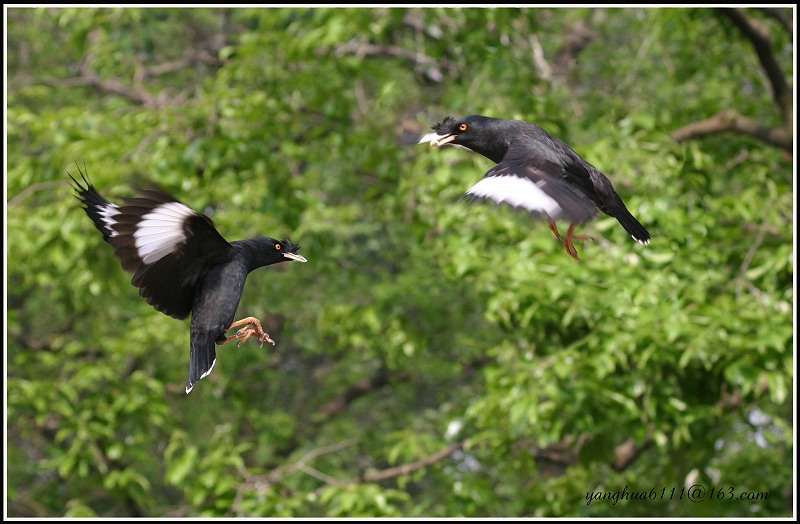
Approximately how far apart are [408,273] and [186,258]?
25.7ft

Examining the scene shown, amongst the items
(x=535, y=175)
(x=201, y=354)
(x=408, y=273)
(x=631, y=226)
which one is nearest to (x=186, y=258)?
(x=201, y=354)

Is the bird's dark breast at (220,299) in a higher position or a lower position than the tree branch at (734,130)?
higher

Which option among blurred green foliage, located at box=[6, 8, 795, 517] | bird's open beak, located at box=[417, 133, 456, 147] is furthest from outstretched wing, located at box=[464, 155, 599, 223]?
blurred green foliage, located at box=[6, 8, 795, 517]

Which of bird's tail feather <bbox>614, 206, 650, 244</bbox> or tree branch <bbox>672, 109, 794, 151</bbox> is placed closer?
bird's tail feather <bbox>614, 206, 650, 244</bbox>

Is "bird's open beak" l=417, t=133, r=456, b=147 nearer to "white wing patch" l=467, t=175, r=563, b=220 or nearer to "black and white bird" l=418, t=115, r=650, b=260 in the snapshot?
"black and white bird" l=418, t=115, r=650, b=260

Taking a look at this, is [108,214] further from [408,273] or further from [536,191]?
[408,273]

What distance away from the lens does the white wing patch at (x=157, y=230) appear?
2498mm

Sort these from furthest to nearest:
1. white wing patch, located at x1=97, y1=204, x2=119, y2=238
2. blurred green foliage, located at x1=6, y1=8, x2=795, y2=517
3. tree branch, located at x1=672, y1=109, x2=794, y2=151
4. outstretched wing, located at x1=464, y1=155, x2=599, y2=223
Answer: tree branch, located at x1=672, y1=109, x2=794, y2=151 < blurred green foliage, located at x1=6, y1=8, x2=795, y2=517 < white wing patch, located at x1=97, y1=204, x2=119, y2=238 < outstretched wing, located at x1=464, y1=155, x2=599, y2=223

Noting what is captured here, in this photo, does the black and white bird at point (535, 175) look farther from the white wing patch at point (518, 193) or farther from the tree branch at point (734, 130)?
the tree branch at point (734, 130)

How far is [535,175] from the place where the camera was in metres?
2.20

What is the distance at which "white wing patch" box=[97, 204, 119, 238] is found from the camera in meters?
2.49

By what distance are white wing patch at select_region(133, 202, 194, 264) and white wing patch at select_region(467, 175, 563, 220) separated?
0.81 metres

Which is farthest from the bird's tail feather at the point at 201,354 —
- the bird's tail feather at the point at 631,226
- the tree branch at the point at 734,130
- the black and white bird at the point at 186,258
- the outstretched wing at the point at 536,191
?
the tree branch at the point at 734,130

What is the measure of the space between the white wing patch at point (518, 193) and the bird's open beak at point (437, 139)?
37 centimetres
